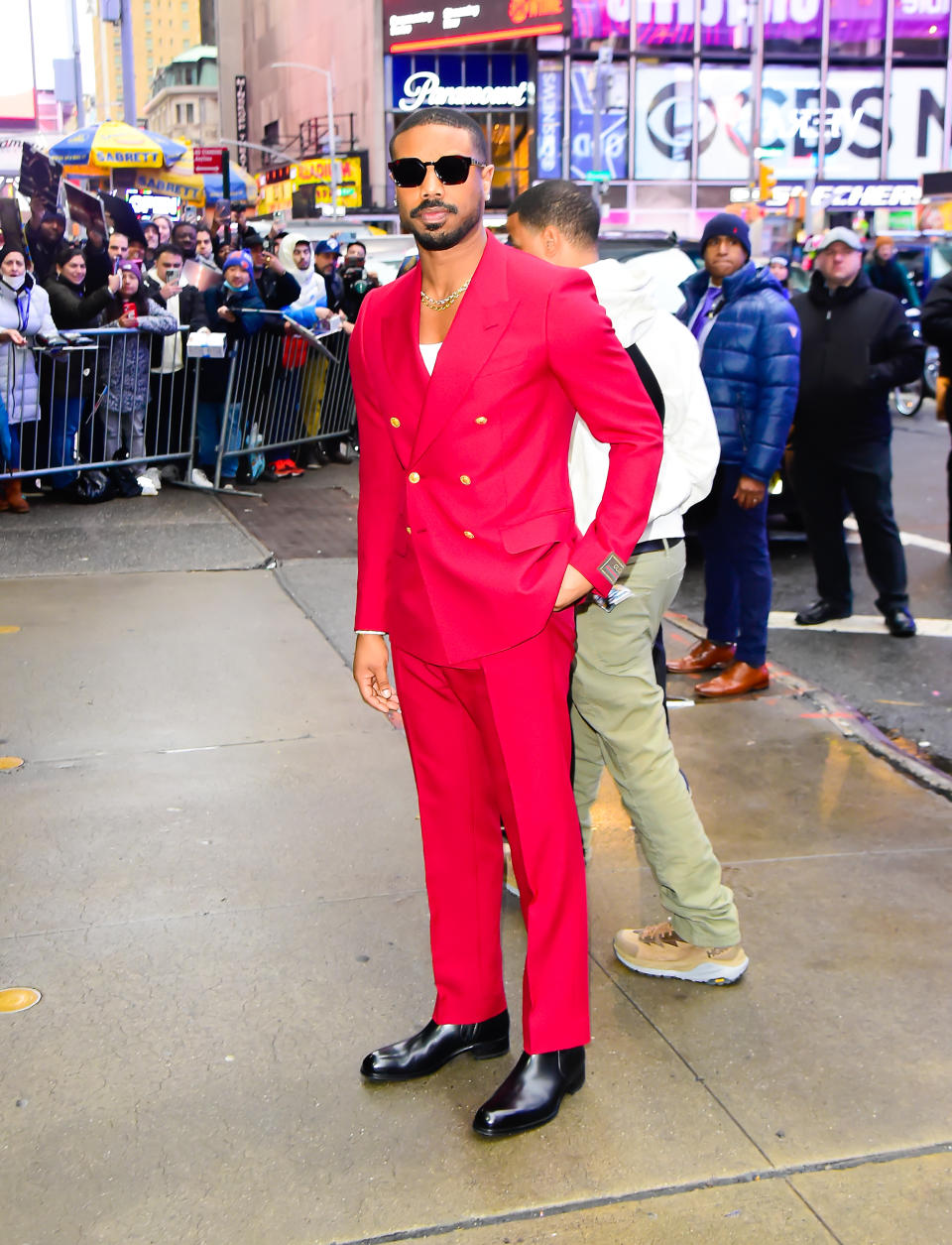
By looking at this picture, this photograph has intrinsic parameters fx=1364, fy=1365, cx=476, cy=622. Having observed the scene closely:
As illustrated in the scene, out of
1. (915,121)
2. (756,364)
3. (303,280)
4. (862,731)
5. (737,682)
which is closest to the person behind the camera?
(862,731)

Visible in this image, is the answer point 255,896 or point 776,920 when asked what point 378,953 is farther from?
point 776,920

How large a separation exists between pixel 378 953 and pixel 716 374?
3.21 m

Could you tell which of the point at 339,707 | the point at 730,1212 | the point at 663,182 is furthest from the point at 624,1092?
the point at 663,182

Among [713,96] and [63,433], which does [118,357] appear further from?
[713,96]

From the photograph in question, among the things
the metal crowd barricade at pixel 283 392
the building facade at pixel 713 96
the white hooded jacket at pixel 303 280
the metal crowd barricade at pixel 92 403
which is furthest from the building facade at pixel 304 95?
the metal crowd barricade at pixel 92 403

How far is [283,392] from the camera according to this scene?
1192 centimetres

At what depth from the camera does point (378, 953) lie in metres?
3.71

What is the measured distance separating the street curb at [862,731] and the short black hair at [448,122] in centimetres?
316

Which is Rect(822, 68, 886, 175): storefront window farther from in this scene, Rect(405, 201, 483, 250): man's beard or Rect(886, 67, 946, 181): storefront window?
Rect(405, 201, 483, 250): man's beard

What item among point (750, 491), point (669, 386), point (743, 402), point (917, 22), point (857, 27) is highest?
point (917, 22)

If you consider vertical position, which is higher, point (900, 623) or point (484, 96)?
point (484, 96)

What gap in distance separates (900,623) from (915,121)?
4932 centimetres

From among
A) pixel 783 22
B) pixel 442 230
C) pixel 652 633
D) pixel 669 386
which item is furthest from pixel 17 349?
pixel 783 22

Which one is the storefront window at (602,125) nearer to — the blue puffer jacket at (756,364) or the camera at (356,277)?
the camera at (356,277)
